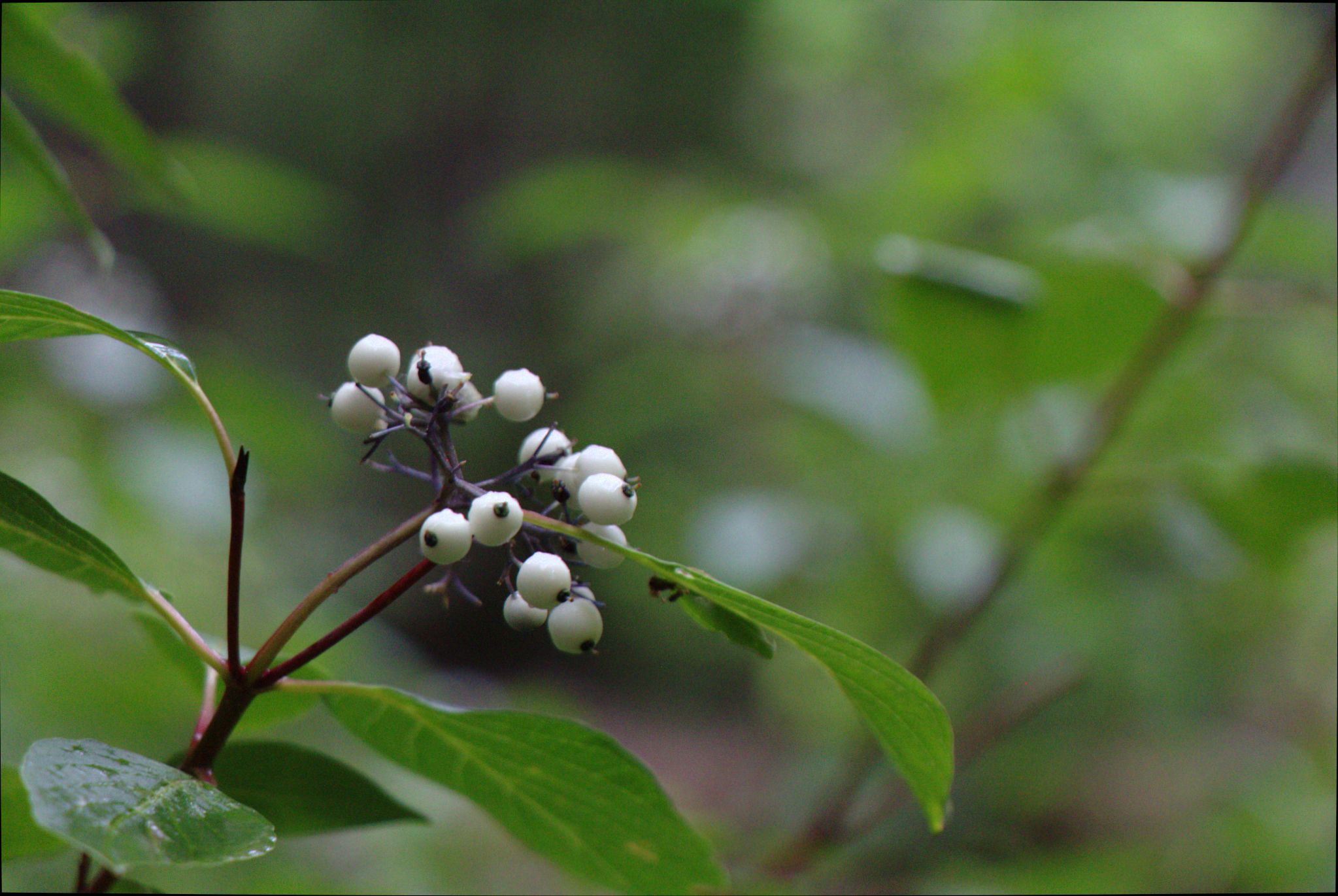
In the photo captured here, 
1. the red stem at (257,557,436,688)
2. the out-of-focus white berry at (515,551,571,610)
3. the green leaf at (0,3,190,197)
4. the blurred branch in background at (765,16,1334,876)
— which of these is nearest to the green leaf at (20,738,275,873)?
the red stem at (257,557,436,688)

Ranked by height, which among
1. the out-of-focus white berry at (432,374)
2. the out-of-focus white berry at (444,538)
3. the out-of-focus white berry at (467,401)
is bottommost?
the out-of-focus white berry at (444,538)

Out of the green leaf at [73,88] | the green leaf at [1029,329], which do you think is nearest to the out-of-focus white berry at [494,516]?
the green leaf at [73,88]

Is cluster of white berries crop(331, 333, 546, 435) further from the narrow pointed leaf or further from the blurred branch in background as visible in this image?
the blurred branch in background

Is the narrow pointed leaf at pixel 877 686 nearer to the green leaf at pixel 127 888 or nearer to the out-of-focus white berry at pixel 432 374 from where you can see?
the out-of-focus white berry at pixel 432 374

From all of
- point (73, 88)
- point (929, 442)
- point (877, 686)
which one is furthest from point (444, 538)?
point (929, 442)

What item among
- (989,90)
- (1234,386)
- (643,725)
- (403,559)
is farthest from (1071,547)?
(643,725)
